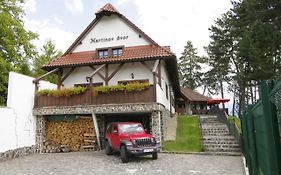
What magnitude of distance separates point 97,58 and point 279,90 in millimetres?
20063

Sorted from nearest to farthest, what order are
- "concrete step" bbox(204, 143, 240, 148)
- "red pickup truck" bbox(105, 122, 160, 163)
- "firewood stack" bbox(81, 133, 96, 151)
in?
"red pickup truck" bbox(105, 122, 160, 163) < "concrete step" bbox(204, 143, 240, 148) < "firewood stack" bbox(81, 133, 96, 151)

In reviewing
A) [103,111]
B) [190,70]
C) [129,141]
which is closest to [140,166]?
[129,141]

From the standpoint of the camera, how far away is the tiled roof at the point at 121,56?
62.9 ft

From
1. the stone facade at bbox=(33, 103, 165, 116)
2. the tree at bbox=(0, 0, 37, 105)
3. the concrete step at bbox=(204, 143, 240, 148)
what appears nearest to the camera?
the concrete step at bbox=(204, 143, 240, 148)

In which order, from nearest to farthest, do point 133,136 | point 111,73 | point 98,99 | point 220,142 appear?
point 133,136
point 220,142
point 98,99
point 111,73

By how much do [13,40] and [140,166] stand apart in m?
18.1

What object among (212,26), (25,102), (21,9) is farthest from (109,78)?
(212,26)

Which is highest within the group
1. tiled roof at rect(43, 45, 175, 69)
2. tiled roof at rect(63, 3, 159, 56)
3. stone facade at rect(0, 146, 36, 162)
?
tiled roof at rect(63, 3, 159, 56)

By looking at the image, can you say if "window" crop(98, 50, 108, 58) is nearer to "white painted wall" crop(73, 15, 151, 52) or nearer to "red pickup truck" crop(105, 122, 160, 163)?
"white painted wall" crop(73, 15, 151, 52)

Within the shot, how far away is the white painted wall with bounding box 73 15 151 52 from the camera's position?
21266 mm

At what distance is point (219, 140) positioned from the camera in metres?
17.5

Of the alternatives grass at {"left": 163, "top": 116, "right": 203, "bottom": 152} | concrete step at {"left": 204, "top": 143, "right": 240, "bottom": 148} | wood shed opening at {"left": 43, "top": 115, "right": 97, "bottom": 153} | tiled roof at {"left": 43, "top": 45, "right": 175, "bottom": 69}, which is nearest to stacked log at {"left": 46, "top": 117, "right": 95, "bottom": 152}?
wood shed opening at {"left": 43, "top": 115, "right": 97, "bottom": 153}

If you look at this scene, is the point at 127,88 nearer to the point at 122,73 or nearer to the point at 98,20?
the point at 122,73

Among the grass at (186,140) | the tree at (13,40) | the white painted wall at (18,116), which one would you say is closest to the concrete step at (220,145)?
the grass at (186,140)
